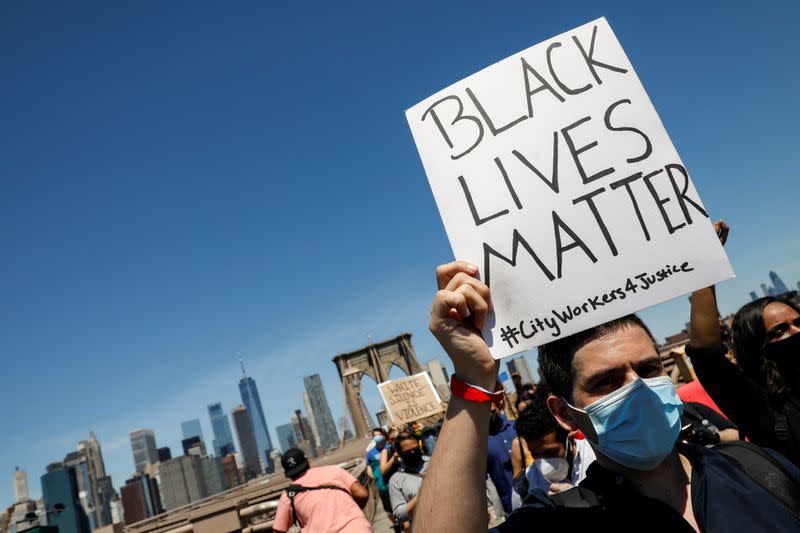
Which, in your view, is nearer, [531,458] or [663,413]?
[663,413]

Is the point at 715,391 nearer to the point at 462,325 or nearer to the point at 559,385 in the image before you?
the point at 559,385

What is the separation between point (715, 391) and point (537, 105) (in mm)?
1599

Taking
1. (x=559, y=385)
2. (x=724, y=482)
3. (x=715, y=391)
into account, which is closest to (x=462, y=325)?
(x=559, y=385)

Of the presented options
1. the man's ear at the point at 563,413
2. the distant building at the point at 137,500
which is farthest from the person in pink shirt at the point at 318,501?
the distant building at the point at 137,500

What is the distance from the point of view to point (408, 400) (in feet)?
33.3

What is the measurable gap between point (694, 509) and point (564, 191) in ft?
3.42

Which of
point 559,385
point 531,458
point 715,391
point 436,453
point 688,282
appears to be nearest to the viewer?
point 436,453

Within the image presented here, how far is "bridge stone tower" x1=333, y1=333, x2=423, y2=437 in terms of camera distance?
5269cm

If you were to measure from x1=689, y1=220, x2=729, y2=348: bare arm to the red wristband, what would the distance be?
1292 millimetres

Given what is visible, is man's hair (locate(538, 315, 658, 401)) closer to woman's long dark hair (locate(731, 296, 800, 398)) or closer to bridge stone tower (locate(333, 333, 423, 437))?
woman's long dark hair (locate(731, 296, 800, 398))

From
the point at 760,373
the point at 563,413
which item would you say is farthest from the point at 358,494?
the point at 760,373

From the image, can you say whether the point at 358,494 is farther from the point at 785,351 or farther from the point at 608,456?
the point at 785,351

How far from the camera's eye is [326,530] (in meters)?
3.94

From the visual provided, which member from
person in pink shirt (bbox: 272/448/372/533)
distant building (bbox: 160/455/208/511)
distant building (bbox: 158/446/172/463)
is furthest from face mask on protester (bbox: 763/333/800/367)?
distant building (bbox: 158/446/172/463)
